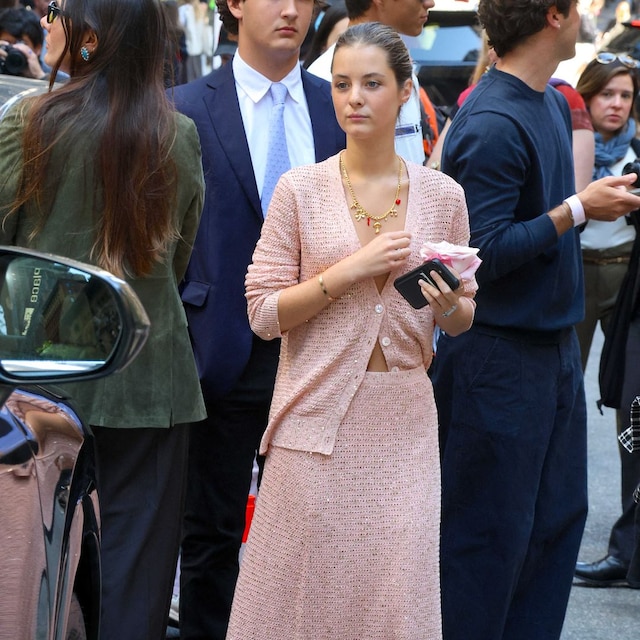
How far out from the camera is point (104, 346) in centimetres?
229

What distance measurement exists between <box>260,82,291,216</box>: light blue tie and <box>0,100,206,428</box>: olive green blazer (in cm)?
47

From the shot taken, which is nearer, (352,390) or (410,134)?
(352,390)

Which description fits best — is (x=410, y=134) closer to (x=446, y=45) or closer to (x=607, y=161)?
(x=607, y=161)

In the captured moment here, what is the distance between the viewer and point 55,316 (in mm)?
2414

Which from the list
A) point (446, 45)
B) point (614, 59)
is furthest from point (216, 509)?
point (446, 45)

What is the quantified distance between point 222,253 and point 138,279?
61cm

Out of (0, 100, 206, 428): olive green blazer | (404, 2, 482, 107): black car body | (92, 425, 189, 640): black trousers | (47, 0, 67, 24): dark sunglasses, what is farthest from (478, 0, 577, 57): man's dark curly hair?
(404, 2, 482, 107): black car body

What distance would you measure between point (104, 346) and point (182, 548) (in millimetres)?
2119

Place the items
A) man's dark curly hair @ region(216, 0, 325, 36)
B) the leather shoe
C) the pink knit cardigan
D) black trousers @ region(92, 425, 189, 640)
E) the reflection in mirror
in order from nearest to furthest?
the reflection in mirror → the pink knit cardigan → black trousers @ region(92, 425, 189, 640) → man's dark curly hair @ region(216, 0, 325, 36) → the leather shoe

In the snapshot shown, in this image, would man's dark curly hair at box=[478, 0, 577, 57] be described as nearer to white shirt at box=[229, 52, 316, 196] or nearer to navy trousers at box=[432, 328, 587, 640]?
white shirt at box=[229, 52, 316, 196]

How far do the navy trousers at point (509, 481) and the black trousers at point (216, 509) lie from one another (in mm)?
635

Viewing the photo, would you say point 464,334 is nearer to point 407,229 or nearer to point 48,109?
point 407,229

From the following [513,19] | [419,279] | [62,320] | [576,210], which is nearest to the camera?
[62,320]

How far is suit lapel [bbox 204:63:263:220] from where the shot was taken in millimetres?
3963
